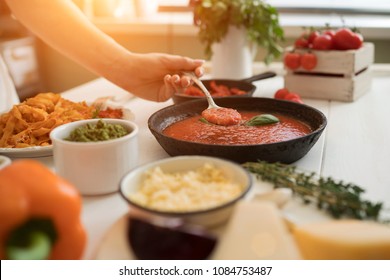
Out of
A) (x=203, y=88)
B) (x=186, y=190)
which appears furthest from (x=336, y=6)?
(x=186, y=190)

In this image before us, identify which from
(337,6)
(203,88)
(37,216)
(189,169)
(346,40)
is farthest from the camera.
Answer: (337,6)

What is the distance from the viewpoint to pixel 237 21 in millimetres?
2100

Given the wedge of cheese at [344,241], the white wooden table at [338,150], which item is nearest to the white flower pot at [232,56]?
the white wooden table at [338,150]

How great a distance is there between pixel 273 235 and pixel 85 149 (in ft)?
1.43

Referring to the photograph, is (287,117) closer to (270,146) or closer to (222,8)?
(270,146)

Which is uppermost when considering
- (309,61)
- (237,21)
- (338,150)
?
(237,21)

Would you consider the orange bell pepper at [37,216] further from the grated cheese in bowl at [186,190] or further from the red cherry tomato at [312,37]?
the red cherry tomato at [312,37]

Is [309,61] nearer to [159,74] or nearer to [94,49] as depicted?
[159,74]

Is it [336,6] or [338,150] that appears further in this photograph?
[336,6]

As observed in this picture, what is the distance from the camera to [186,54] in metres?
3.74

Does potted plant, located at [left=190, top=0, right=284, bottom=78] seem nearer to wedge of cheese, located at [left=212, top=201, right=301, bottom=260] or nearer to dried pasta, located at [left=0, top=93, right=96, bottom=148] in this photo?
dried pasta, located at [left=0, top=93, right=96, bottom=148]

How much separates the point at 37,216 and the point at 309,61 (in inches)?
58.0

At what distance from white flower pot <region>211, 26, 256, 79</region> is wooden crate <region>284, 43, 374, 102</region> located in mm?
238
